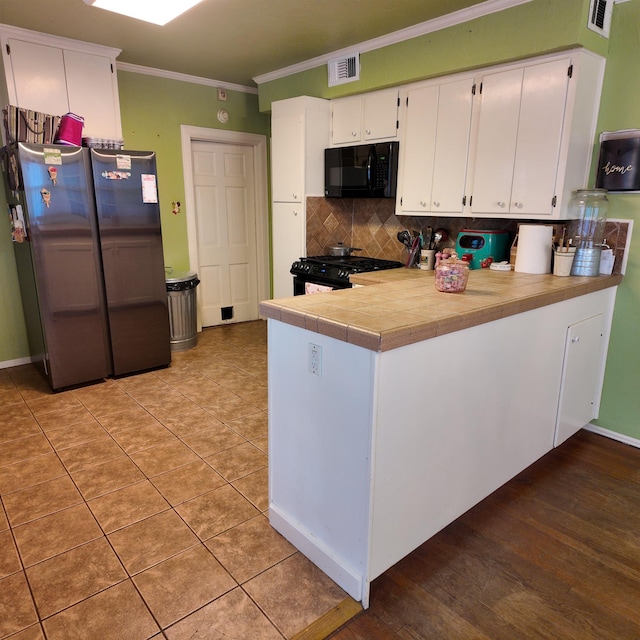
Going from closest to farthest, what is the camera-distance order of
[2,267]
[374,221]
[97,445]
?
[97,445], [2,267], [374,221]

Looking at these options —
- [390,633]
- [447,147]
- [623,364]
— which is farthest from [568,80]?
[390,633]

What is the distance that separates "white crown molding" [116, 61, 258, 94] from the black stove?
2.08 meters

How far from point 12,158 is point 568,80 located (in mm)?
3484

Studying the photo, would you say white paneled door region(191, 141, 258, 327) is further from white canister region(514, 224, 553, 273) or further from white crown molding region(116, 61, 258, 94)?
white canister region(514, 224, 553, 273)

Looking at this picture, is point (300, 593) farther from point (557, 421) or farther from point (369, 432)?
point (557, 421)

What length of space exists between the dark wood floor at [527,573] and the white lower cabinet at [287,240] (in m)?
2.50

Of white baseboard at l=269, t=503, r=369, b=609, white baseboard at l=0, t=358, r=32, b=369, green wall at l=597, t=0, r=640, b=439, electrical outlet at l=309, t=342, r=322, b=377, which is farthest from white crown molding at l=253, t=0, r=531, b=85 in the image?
white baseboard at l=0, t=358, r=32, b=369

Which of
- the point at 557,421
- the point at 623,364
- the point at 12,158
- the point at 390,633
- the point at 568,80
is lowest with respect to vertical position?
the point at 390,633

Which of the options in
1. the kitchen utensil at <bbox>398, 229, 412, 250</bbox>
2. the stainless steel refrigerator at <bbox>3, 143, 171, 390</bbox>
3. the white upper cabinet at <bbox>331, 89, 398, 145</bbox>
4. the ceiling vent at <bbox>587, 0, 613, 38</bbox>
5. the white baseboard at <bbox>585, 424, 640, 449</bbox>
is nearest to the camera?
the ceiling vent at <bbox>587, 0, 613, 38</bbox>

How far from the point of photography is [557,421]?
2.51 metres

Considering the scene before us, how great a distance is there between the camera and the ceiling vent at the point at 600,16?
240 centimetres

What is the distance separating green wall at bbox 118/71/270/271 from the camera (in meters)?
4.18

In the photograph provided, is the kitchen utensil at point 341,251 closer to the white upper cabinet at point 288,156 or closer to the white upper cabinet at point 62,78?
the white upper cabinet at point 288,156

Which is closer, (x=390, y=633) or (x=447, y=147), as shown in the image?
(x=390, y=633)
